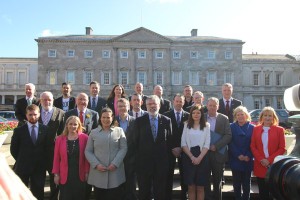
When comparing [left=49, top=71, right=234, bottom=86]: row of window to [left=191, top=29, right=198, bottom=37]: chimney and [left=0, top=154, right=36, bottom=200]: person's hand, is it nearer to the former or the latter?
[left=191, top=29, right=198, bottom=37]: chimney

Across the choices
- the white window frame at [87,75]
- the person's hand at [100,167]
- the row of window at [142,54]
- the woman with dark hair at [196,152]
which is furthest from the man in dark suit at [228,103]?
the white window frame at [87,75]

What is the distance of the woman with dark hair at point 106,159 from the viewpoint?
438cm

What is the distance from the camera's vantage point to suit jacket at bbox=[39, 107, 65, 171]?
4.90 metres

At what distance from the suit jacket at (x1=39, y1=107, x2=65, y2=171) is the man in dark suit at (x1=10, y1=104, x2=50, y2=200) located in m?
0.10

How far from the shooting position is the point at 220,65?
154 ft

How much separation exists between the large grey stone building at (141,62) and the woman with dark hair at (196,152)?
39.8 meters


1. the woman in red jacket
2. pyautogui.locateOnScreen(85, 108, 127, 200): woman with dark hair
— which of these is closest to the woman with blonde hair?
the woman in red jacket

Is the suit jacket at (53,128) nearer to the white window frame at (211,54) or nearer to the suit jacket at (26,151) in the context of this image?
the suit jacket at (26,151)

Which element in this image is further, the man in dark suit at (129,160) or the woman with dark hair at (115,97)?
the woman with dark hair at (115,97)

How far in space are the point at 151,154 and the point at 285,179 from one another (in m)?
3.37

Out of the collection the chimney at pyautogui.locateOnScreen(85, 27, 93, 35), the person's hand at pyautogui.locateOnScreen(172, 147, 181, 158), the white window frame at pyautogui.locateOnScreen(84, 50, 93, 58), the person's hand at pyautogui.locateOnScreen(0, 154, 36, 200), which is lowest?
the person's hand at pyautogui.locateOnScreen(172, 147, 181, 158)

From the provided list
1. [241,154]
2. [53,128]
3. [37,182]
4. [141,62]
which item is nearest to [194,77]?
[141,62]

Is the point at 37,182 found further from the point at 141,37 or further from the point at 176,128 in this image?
the point at 141,37

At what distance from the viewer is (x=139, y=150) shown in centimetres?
492
